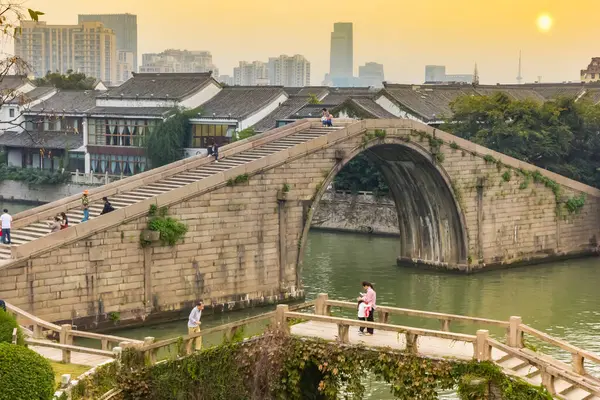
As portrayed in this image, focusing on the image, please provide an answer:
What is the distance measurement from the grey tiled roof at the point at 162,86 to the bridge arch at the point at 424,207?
1006 inches

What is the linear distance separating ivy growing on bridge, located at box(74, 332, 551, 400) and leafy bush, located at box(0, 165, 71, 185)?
52.9 meters

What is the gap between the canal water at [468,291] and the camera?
1385 inches

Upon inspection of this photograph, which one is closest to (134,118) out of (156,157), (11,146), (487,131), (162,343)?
(156,157)

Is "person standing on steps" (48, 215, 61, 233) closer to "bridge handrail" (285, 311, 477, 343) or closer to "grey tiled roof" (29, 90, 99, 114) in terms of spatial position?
"bridge handrail" (285, 311, 477, 343)

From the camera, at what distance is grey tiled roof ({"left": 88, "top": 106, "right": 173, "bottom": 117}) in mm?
70188

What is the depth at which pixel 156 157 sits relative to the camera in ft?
228

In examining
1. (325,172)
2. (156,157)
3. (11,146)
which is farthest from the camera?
(11,146)

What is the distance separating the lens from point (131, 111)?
71938 mm

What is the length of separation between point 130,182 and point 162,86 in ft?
115

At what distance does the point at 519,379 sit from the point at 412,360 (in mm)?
2164

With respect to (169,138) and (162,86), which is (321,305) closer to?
(169,138)

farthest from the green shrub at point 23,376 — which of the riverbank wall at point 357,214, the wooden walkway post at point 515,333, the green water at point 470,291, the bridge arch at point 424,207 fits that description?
the riverbank wall at point 357,214

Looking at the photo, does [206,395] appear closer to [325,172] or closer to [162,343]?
[162,343]

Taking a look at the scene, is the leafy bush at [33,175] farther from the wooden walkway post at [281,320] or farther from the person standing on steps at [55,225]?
the wooden walkway post at [281,320]
